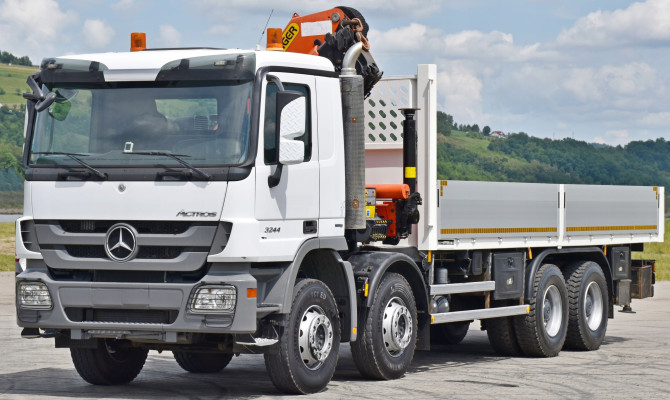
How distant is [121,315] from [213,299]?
89 cm

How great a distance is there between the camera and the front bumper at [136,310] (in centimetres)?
999

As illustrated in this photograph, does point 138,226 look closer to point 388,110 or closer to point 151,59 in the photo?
point 151,59

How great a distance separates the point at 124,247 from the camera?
10242 mm

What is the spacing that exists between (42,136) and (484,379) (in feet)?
16.3

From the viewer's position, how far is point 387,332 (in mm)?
12000

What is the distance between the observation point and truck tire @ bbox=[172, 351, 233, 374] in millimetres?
12953

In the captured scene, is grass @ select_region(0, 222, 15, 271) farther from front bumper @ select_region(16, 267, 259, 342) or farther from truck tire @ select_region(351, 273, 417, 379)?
front bumper @ select_region(16, 267, 259, 342)

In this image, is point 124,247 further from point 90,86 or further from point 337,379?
point 337,379

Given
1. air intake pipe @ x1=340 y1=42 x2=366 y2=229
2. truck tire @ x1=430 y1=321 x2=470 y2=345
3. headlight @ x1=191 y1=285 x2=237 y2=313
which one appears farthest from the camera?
truck tire @ x1=430 y1=321 x2=470 y2=345

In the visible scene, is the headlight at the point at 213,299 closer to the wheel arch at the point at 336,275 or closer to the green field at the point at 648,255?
the wheel arch at the point at 336,275

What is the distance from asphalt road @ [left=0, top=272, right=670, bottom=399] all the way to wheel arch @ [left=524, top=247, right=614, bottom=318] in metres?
0.79

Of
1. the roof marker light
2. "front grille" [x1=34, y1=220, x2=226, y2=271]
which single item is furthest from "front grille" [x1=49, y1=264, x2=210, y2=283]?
the roof marker light

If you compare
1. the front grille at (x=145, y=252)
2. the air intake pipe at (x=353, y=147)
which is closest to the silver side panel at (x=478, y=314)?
the air intake pipe at (x=353, y=147)

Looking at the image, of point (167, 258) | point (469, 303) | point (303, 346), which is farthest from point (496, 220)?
point (167, 258)
